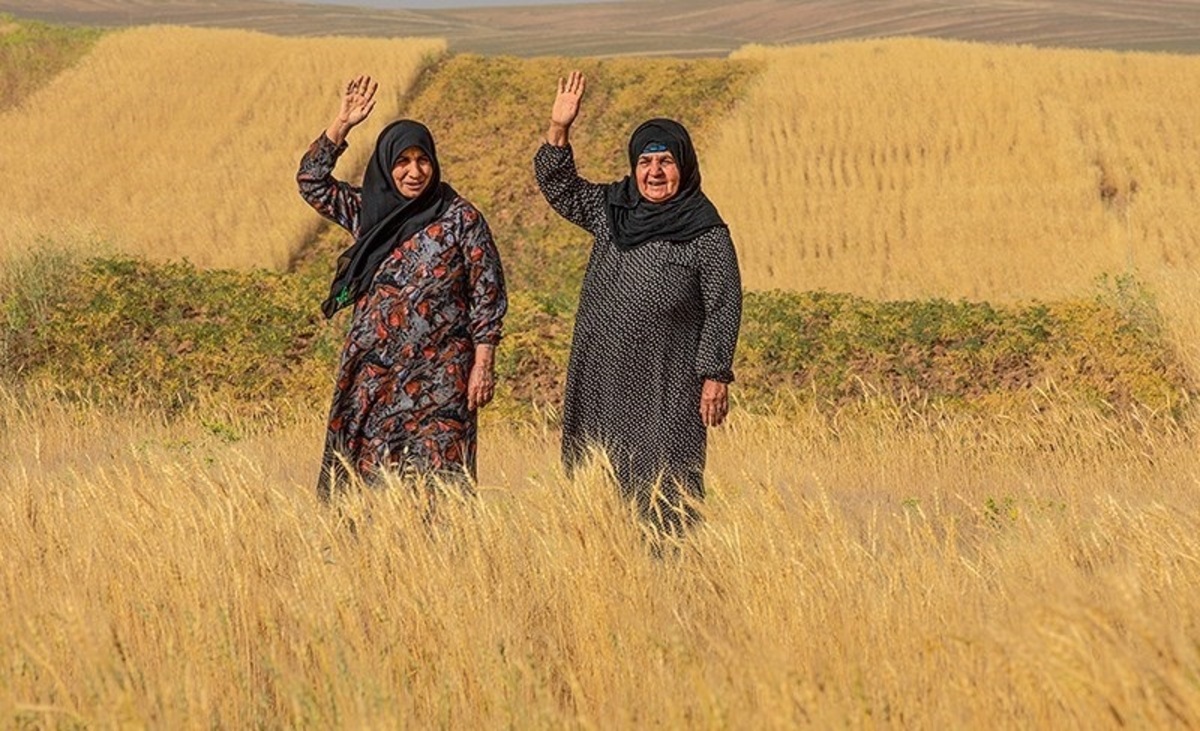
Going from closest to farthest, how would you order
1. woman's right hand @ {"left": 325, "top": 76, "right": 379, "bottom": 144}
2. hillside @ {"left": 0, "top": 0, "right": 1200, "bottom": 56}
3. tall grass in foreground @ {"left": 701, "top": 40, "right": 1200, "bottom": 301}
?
woman's right hand @ {"left": 325, "top": 76, "right": 379, "bottom": 144} → tall grass in foreground @ {"left": 701, "top": 40, "right": 1200, "bottom": 301} → hillside @ {"left": 0, "top": 0, "right": 1200, "bottom": 56}

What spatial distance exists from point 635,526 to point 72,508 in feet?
6.26

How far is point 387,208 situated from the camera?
19.4ft

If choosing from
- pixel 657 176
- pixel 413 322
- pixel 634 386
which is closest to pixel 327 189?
pixel 413 322

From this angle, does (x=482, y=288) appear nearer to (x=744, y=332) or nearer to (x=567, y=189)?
(x=567, y=189)

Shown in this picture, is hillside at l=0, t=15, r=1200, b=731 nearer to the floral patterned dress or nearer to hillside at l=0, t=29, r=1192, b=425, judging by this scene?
hillside at l=0, t=29, r=1192, b=425

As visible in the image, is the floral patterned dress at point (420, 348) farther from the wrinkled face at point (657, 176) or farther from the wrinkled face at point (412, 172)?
the wrinkled face at point (657, 176)

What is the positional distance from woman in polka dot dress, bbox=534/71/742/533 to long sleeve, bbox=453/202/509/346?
0.98ft

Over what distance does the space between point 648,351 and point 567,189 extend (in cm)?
68

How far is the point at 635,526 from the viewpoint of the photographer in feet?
16.9

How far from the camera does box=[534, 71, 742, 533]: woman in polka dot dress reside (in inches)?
228

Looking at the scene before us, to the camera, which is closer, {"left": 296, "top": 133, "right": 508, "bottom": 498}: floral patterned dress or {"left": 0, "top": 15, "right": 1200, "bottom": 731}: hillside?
{"left": 0, "top": 15, "right": 1200, "bottom": 731}: hillside

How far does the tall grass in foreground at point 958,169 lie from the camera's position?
1992 cm

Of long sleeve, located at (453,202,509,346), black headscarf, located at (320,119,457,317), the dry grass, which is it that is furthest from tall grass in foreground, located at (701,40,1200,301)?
black headscarf, located at (320,119,457,317)

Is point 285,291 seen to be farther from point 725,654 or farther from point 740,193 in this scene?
point 725,654
